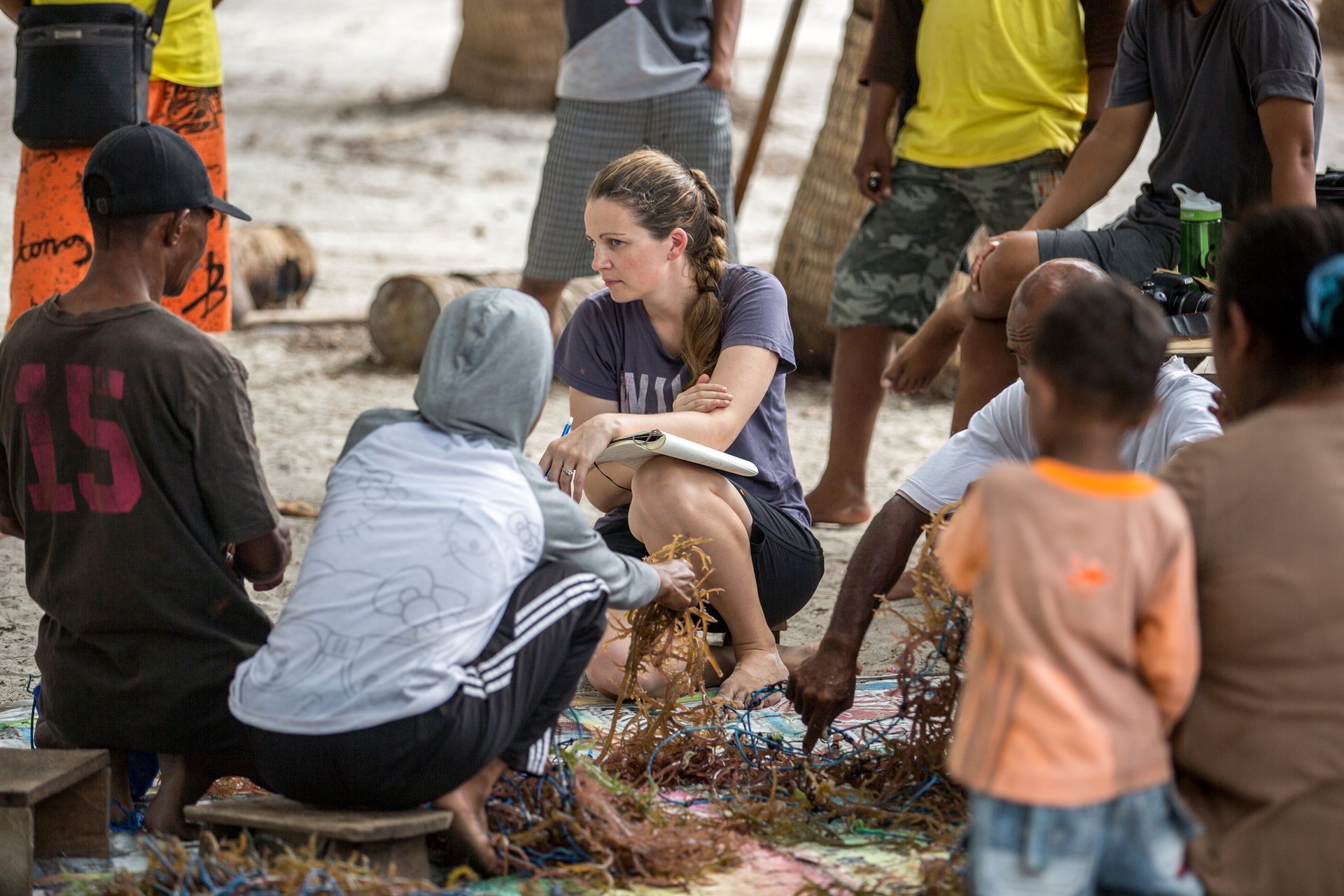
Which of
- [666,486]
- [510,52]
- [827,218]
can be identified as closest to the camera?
[666,486]

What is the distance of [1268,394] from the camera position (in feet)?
6.59

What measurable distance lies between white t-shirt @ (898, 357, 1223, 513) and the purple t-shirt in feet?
2.16

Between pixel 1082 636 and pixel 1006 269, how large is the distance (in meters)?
2.05

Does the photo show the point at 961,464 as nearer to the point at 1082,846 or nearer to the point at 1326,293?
the point at 1326,293

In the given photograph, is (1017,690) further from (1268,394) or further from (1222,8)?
(1222,8)

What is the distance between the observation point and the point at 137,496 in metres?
2.49

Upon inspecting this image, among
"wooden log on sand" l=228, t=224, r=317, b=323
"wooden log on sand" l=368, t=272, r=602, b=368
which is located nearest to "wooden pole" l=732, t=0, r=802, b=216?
"wooden log on sand" l=368, t=272, r=602, b=368

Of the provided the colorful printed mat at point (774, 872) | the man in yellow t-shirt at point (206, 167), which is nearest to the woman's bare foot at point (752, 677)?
the colorful printed mat at point (774, 872)

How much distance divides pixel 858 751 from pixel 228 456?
129 centimetres

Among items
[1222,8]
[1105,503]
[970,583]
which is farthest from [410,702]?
[1222,8]

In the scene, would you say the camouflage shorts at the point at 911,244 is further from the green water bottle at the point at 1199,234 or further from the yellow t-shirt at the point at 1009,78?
the green water bottle at the point at 1199,234

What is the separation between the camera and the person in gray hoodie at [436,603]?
7.37 ft

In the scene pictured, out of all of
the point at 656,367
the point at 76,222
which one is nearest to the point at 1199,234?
the point at 656,367

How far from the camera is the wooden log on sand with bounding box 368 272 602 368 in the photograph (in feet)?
22.1
